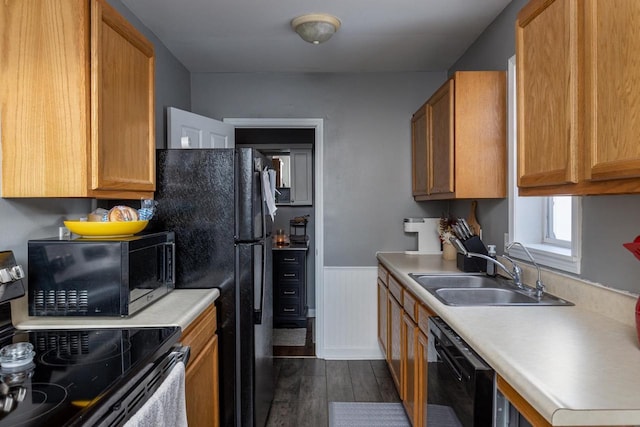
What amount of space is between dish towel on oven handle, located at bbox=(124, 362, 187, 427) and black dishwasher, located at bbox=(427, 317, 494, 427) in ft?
2.79

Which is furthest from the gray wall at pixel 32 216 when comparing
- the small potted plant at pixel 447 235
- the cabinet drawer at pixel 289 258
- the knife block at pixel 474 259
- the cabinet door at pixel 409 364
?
the cabinet drawer at pixel 289 258

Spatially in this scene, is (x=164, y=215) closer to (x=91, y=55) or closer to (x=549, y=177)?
(x=91, y=55)

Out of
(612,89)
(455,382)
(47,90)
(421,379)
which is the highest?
(47,90)

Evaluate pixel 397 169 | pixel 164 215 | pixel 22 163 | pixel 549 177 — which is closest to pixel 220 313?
pixel 164 215

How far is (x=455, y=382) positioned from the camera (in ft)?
4.35

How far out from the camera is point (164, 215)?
206cm

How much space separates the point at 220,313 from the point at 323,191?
163 centimetres

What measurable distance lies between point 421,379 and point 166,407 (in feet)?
4.08

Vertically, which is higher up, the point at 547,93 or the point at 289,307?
the point at 547,93

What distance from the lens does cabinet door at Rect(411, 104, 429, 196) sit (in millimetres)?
2881

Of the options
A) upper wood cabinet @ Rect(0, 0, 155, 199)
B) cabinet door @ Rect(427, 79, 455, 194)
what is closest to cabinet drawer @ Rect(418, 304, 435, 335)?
cabinet door @ Rect(427, 79, 455, 194)

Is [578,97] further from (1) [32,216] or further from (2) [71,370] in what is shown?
(1) [32,216]

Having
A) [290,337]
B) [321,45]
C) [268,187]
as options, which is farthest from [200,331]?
[290,337]

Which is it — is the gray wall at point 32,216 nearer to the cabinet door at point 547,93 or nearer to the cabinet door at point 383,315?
the cabinet door at point 547,93
